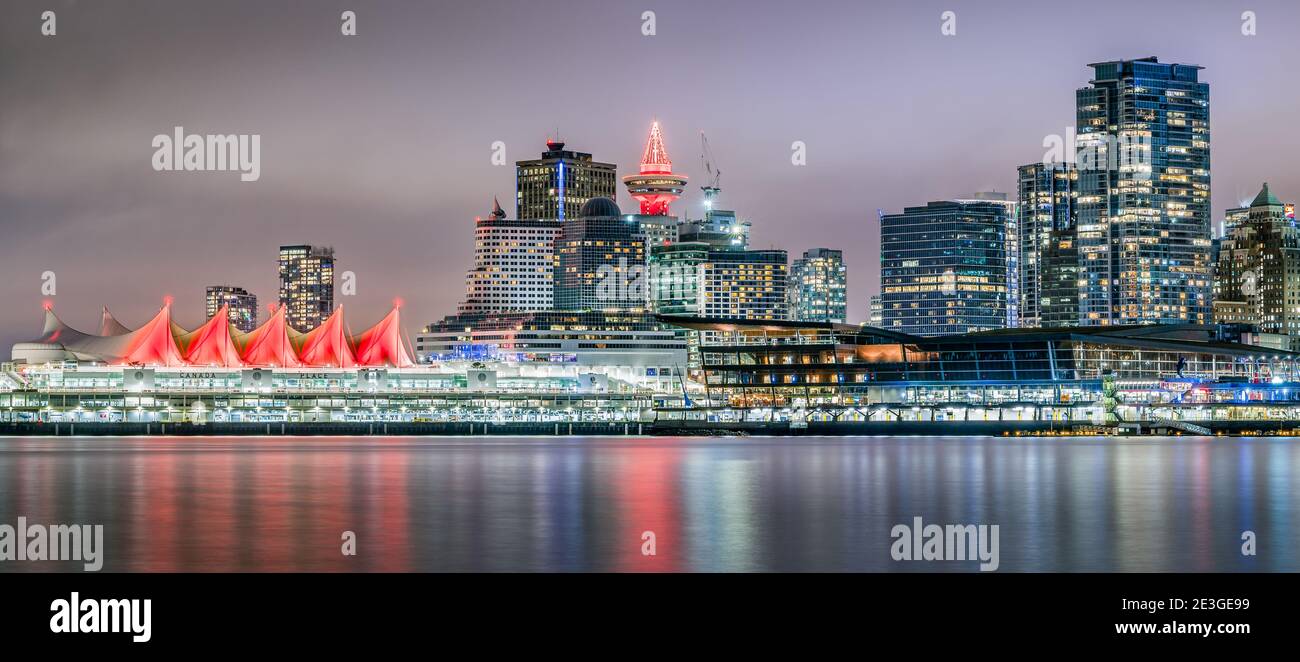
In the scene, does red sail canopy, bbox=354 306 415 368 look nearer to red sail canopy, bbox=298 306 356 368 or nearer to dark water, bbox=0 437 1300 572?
red sail canopy, bbox=298 306 356 368

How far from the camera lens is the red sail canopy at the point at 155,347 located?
574 feet

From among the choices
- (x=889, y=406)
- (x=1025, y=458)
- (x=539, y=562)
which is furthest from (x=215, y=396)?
(x=539, y=562)

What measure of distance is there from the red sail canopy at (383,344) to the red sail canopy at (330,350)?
1753mm

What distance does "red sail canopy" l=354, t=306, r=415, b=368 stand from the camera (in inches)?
7146

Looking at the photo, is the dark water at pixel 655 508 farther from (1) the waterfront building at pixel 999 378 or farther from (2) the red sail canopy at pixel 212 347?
(2) the red sail canopy at pixel 212 347

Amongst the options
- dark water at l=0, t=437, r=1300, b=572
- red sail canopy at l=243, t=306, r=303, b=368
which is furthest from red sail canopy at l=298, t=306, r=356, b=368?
dark water at l=0, t=437, r=1300, b=572

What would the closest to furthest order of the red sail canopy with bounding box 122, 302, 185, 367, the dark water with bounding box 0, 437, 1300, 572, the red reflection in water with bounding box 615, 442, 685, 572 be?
1. the red reflection in water with bounding box 615, 442, 685, 572
2. the dark water with bounding box 0, 437, 1300, 572
3. the red sail canopy with bounding box 122, 302, 185, 367

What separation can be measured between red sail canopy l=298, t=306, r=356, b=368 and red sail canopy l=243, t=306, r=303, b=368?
5.57ft

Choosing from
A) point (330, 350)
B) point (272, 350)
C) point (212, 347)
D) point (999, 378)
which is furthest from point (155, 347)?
point (999, 378)

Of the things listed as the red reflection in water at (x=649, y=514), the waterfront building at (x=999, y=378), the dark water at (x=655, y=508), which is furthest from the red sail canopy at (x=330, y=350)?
the red reflection in water at (x=649, y=514)
